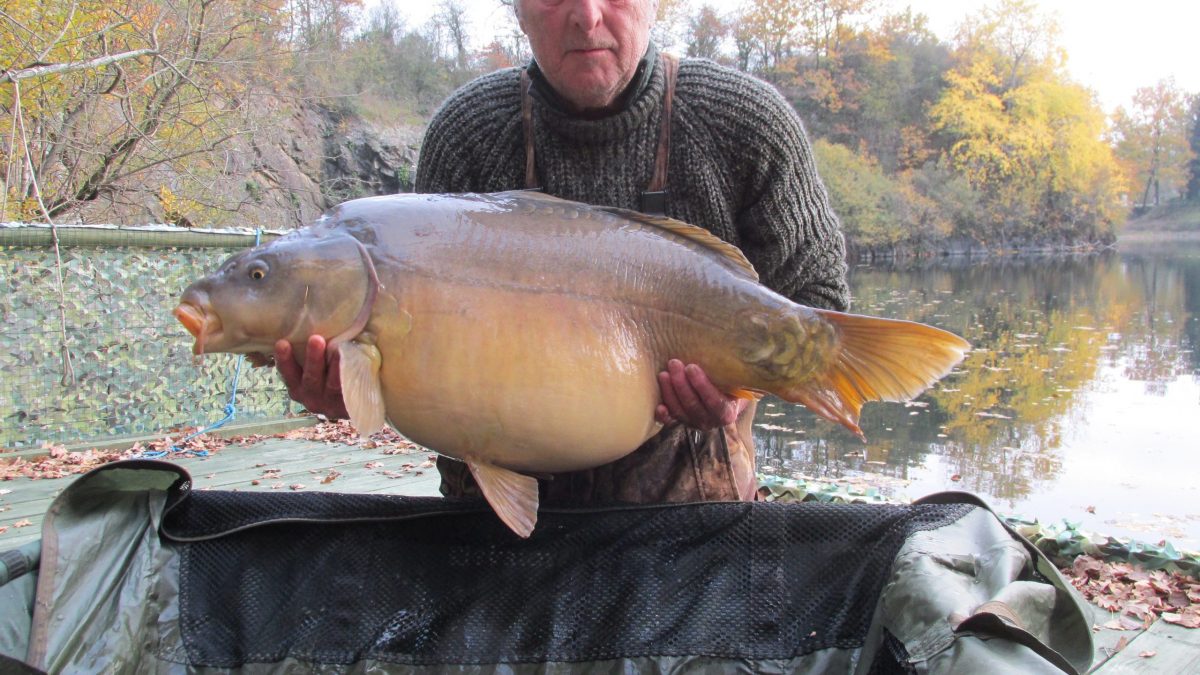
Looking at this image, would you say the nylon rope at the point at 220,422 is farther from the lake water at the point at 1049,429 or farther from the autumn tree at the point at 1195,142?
the autumn tree at the point at 1195,142

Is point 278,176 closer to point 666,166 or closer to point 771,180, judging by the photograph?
point 666,166

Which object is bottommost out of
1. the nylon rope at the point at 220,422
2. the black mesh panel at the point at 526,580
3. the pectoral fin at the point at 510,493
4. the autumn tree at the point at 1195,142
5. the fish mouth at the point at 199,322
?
the nylon rope at the point at 220,422

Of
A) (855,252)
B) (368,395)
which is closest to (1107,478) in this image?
(368,395)

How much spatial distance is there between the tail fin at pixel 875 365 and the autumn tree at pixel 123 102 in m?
6.27

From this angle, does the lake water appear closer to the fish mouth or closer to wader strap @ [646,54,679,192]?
wader strap @ [646,54,679,192]

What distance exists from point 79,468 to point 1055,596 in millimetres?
4390

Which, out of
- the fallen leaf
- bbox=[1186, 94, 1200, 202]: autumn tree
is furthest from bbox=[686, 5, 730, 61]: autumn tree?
bbox=[1186, 94, 1200, 202]: autumn tree

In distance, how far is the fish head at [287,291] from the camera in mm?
1321

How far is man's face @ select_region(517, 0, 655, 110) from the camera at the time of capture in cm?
155

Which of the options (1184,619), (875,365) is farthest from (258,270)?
(1184,619)

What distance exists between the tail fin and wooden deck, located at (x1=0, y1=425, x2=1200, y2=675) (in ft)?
3.98

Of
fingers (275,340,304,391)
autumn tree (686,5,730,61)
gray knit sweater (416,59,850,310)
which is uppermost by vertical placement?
autumn tree (686,5,730,61)

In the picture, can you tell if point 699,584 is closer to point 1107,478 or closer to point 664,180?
point 664,180

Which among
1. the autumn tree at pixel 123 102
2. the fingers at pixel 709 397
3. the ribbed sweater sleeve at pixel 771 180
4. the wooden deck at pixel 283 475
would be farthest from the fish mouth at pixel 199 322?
the autumn tree at pixel 123 102
